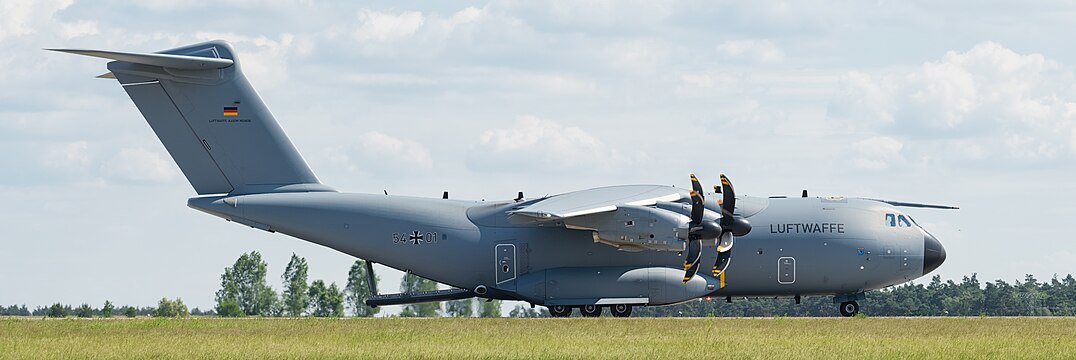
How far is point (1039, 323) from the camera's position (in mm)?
34000

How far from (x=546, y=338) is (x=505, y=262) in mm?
10033

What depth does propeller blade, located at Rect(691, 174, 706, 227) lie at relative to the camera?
3384 centimetres

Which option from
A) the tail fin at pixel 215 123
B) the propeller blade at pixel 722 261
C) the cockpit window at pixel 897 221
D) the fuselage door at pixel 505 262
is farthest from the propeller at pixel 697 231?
the tail fin at pixel 215 123

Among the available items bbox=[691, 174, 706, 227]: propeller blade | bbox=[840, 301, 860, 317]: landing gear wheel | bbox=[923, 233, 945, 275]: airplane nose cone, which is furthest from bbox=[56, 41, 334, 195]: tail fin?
bbox=[923, 233, 945, 275]: airplane nose cone

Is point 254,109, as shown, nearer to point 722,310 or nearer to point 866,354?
point 866,354

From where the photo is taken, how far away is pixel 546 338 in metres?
27.5

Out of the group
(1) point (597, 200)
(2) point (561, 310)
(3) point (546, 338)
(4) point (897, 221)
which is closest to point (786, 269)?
(4) point (897, 221)

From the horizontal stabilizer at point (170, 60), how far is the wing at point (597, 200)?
350 inches

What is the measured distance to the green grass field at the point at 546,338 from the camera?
940 inches

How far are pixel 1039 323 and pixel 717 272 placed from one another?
7986 mm

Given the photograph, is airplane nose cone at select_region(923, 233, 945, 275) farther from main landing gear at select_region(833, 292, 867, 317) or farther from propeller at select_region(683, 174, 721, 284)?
propeller at select_region(683, 174, 721, 284)

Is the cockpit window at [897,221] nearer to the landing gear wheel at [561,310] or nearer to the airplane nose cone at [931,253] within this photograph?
the airplane nose cone at [931,253]

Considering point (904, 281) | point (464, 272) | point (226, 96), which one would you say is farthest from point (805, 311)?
point (226, 96)

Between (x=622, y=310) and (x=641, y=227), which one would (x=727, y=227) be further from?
(x=622, y=310)
